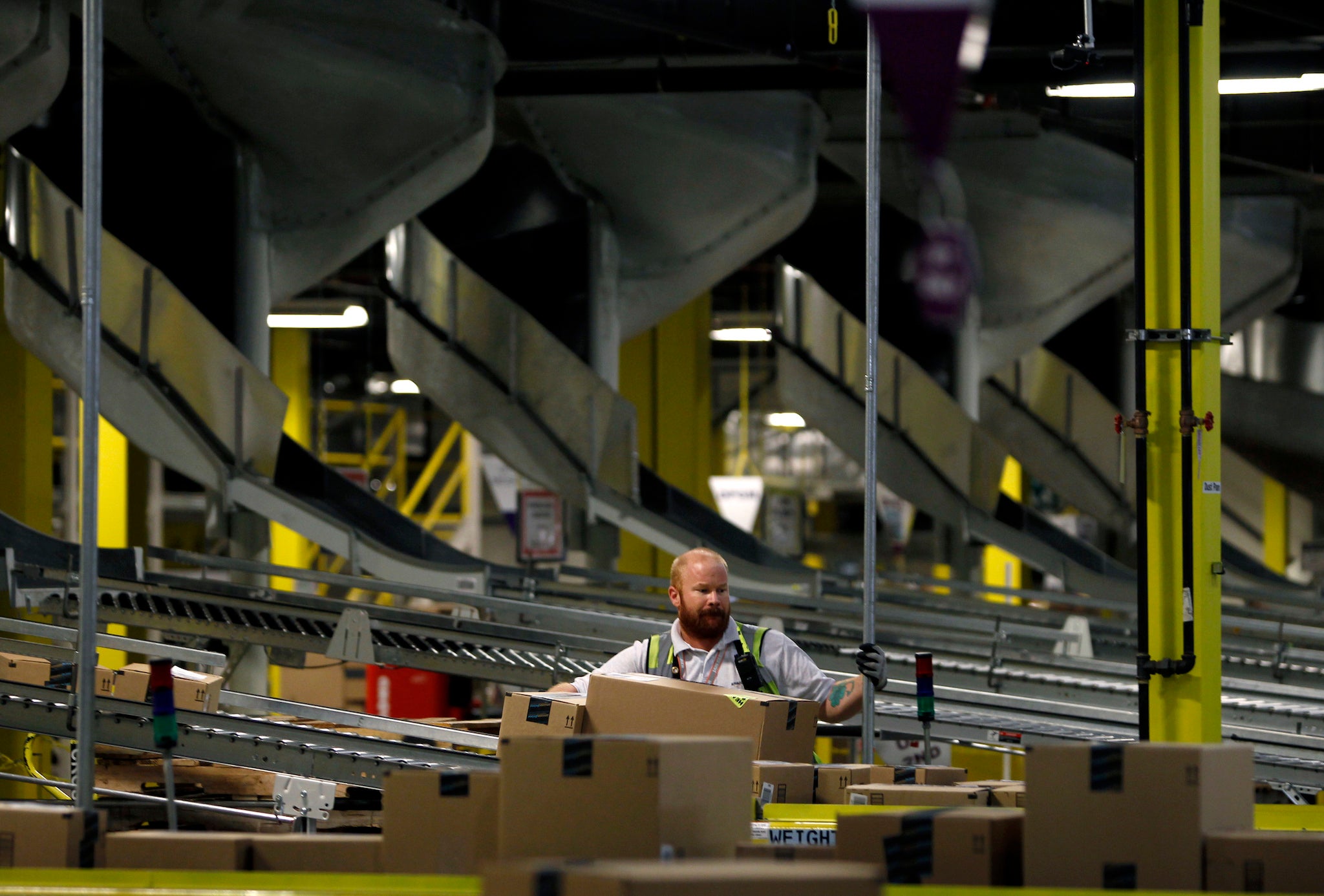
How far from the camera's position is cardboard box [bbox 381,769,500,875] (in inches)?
108

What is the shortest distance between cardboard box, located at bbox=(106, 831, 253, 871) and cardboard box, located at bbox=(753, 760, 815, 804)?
139cm

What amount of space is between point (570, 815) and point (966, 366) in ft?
25.2

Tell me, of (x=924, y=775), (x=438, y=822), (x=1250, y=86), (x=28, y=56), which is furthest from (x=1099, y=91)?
(x=438, y=822)

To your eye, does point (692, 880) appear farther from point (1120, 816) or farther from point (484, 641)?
point (484, 641)

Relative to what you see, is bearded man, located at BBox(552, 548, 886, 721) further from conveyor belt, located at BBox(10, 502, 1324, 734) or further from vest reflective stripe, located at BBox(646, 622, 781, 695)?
conveyor belt, located at BBox(10, 502, 1324, 734)

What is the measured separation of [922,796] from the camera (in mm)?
3568

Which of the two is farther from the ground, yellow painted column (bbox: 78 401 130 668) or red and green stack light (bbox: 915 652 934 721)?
yellow painted column (bbox: 78 401 130 668)

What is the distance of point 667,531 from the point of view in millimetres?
8398

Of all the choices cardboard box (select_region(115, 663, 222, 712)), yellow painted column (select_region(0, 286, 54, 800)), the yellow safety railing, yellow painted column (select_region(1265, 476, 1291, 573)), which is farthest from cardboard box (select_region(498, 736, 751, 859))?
yellow painted column (select_region(1265, 476, 1291, 573))

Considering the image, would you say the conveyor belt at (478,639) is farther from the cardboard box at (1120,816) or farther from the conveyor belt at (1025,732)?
the cardboard box at (1120,816)

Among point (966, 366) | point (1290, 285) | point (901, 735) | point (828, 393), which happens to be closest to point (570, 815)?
point (901, 735)

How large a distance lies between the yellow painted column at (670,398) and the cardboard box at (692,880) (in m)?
10.4

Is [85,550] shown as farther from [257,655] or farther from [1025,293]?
[1025,293]

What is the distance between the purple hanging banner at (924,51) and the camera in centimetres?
274
